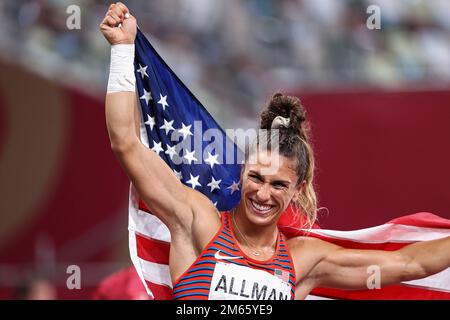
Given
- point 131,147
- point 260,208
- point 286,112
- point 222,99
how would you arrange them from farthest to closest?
point 222,99, point 286,112, point 260,208, point 131,147

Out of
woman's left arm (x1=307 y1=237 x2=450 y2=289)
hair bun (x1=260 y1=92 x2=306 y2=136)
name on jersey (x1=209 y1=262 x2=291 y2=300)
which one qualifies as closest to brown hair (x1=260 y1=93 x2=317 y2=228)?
hair bun (x1=260 y1=92 x2=306 y2=136)

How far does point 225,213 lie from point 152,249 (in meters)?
0.45

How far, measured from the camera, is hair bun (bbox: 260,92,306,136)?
394 centimetres

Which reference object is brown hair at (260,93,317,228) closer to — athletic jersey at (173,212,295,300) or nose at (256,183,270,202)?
nose at (256,183,270,202)

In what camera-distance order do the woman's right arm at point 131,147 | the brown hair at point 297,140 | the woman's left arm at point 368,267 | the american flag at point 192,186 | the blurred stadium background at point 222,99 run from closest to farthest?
the woman's right arm at point 131,147, the brown hair at point 297,140, the woman's left arm at point 368,267, the american flag at point 192,186, the blurred stadium background at point 222,99

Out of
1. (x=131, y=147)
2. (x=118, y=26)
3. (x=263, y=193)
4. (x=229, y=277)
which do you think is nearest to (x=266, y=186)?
(x=263, y=193)

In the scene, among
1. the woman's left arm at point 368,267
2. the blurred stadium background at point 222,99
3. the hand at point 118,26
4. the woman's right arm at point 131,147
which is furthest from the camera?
the blurred stadium background at point 222,99

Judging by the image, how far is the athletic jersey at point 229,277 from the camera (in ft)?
11.9

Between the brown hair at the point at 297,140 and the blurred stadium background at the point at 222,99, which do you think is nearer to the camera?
the brown hair at the point at 297,140

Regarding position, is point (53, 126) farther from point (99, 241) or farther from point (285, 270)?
point (285, 270)

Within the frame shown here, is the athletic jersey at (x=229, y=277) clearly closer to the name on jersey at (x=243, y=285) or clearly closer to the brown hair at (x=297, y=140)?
the name on jersey at (x=243, y=285)

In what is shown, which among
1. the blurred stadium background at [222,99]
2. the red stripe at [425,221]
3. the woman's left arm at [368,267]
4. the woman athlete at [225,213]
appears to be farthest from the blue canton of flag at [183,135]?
the blurred stadium background at [222,99]

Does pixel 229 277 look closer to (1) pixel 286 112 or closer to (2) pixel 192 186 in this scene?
(2) pixel 192 186

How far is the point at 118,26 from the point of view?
3.75 meters
